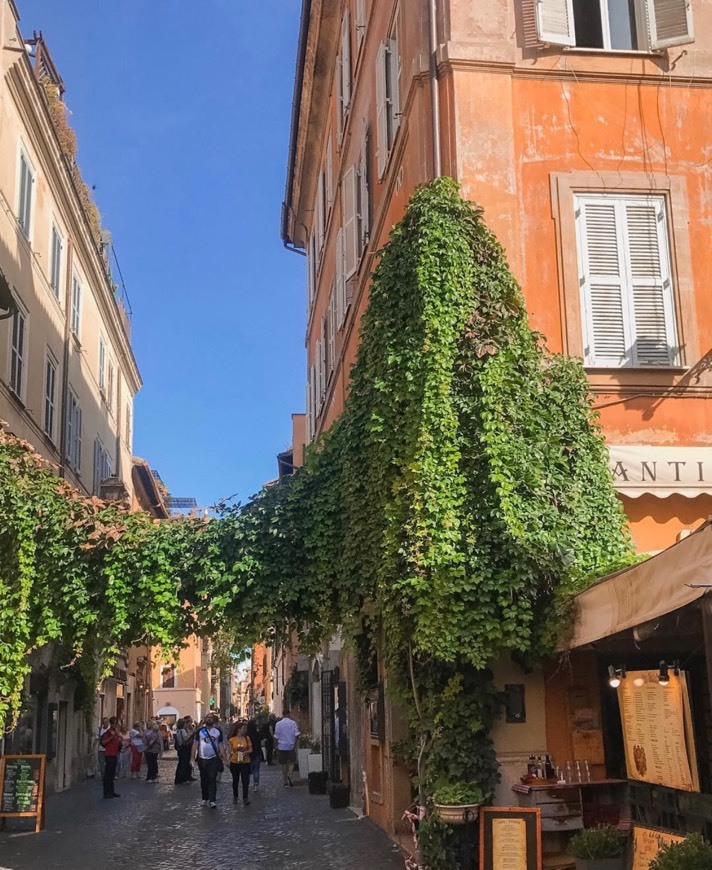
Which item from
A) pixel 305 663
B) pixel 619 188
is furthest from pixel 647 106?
pixel 305 663

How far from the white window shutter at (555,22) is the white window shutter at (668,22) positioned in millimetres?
916

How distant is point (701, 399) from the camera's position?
11383 millimetres

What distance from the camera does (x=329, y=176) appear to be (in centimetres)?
2127

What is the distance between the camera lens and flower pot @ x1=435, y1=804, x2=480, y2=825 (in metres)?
9.48

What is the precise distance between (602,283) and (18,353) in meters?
12.4

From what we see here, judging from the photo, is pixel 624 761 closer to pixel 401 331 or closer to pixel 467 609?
pixel 467 609

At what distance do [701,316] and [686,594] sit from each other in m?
6.08

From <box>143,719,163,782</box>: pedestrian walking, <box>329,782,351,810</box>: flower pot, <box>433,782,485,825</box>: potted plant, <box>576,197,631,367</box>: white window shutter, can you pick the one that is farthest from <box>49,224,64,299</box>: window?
<box>433,782,485,825</box>: potted plant

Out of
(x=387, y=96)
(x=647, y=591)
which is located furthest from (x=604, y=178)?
(x=647, y=591)

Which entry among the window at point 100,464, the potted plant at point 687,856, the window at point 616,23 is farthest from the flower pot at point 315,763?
the potted plant at point 687,856

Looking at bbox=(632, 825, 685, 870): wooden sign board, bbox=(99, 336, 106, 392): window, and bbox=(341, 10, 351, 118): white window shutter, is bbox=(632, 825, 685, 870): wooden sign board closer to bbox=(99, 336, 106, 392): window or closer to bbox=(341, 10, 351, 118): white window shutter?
bbox=(341, 10, 351, 118): white window shutter

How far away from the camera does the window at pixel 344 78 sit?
18297mm

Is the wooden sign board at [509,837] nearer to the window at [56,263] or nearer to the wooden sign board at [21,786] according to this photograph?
the wooden sign board at [21,786]

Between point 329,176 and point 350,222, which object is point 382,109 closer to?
point 350,222
